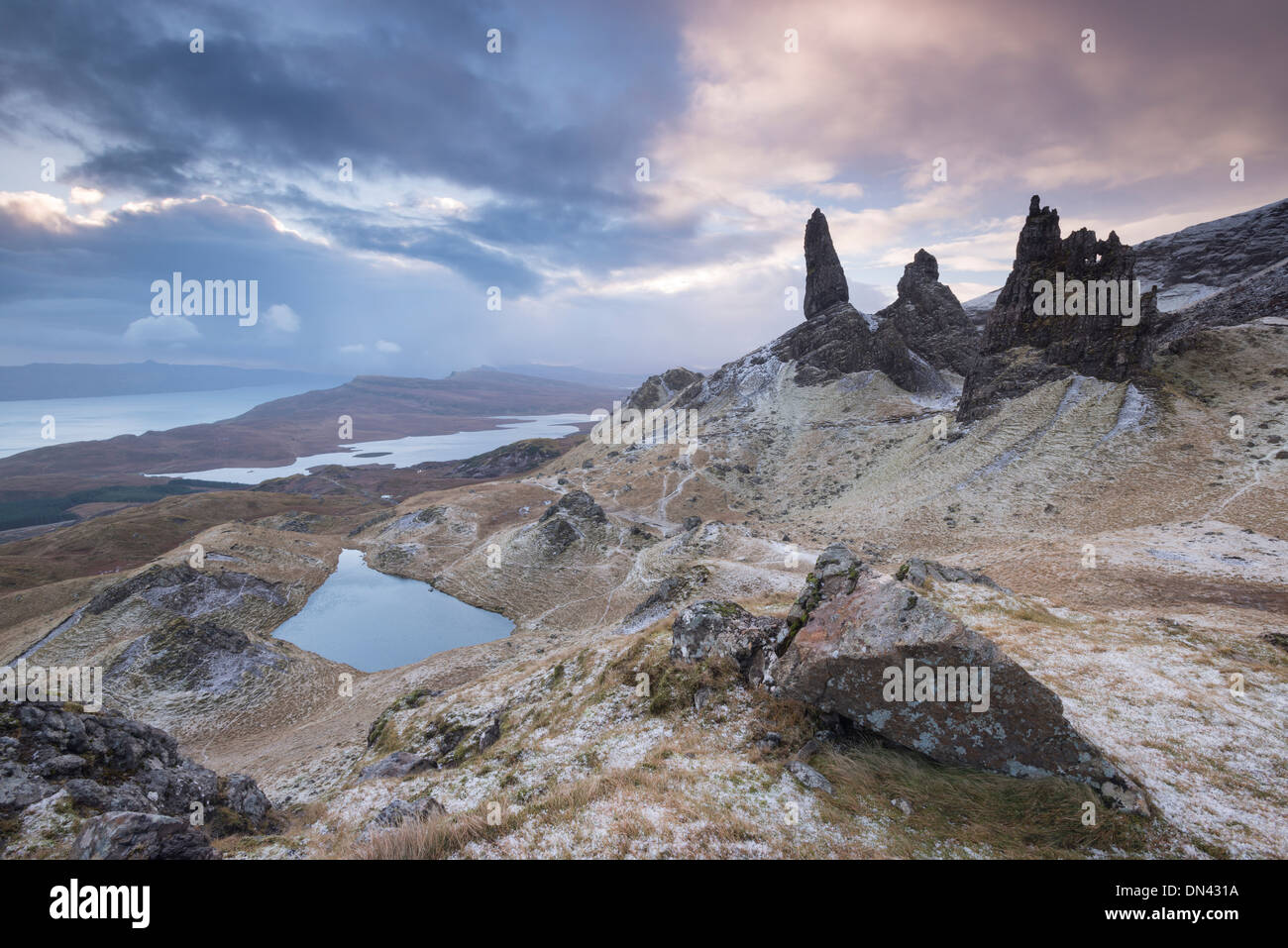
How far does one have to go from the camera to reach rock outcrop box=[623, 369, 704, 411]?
132m

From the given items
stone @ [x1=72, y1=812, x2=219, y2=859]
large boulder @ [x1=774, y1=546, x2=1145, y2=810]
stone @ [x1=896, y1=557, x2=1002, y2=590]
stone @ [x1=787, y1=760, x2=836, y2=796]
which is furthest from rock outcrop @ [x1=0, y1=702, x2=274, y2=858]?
stone @ [x1=896, y1=557, x2=1002, y2=590]

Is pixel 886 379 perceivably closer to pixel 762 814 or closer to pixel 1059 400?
pixel 1059 400

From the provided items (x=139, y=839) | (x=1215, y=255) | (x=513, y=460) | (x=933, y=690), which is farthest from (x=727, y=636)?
(x=1215, y=255)

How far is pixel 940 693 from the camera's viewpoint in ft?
30.7

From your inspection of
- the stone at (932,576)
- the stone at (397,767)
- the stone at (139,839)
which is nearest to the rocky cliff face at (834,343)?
the stone at (932,576)

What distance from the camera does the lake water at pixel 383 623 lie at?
125ft

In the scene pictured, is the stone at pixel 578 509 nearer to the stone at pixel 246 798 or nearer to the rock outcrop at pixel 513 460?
the stone at pixel 246 798

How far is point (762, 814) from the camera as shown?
334 inches

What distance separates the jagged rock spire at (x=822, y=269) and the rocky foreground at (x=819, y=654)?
119ft

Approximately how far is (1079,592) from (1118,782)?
20.7 metres

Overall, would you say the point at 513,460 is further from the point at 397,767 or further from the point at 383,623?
the point at 397,767
